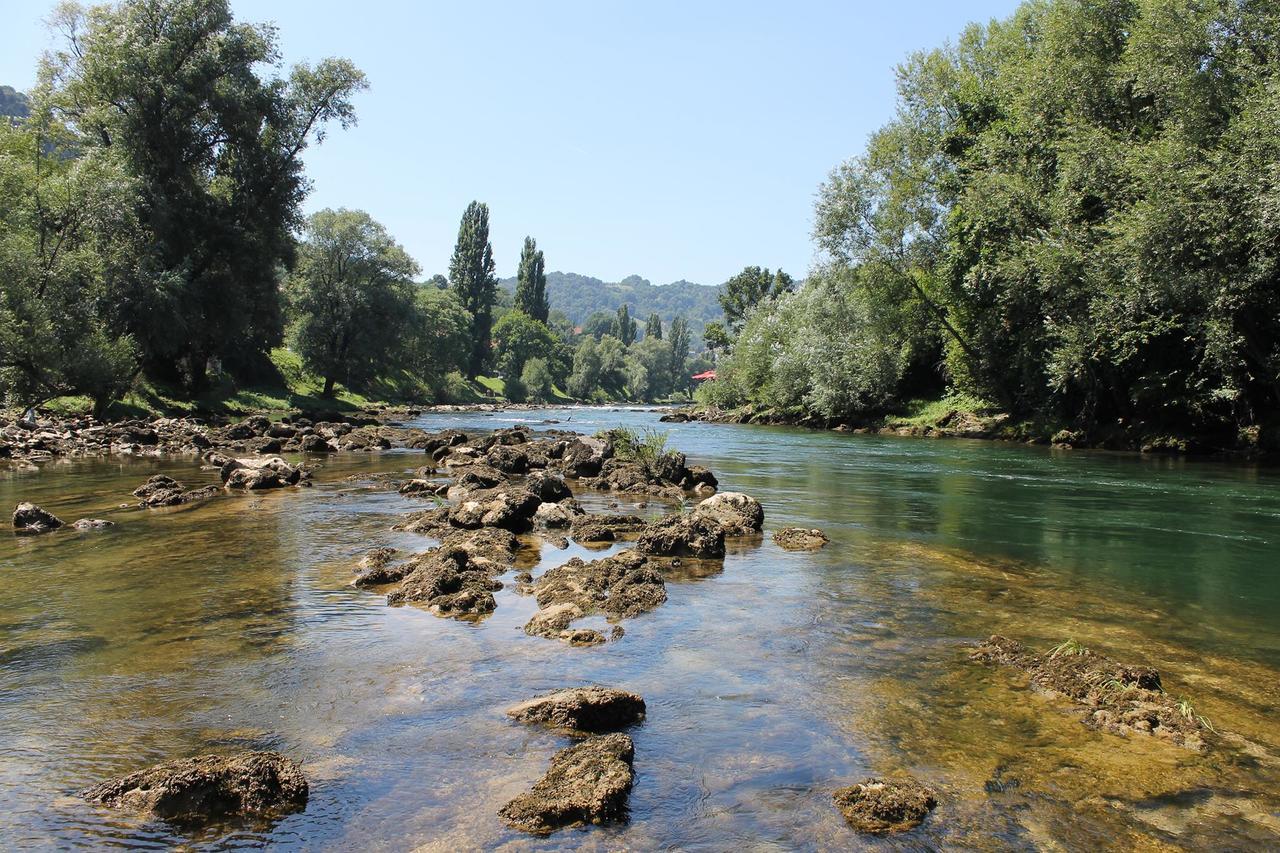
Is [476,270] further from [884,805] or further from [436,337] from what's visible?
[884,805]

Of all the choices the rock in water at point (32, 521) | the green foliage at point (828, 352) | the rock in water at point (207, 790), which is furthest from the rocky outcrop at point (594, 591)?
the green foliage at point (828, 352)

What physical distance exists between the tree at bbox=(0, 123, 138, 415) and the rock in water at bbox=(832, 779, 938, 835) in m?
34.1

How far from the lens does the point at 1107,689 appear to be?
6676mm

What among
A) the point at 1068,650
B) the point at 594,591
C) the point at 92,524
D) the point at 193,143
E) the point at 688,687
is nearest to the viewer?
the point at 688,687

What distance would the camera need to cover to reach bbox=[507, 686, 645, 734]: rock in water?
596 cm

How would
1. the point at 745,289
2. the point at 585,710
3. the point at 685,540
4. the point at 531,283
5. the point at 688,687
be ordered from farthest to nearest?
1. the point at 531,283
2. the point at 745,289
3. the point at 685,540
4. the point at 688,687
5. the point at 585,710

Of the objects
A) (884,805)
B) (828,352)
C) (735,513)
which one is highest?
(828,352)

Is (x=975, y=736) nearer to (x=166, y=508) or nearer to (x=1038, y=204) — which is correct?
(x=166, y=508)

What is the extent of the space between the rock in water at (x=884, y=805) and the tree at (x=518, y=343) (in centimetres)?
12257

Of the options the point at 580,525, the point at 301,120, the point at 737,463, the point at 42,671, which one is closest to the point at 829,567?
the point at 580,525

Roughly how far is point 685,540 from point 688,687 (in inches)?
220

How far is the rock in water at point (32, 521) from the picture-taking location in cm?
1334

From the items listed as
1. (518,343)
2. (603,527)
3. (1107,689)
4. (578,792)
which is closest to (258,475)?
(603,527)

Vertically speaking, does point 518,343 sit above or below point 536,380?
above
